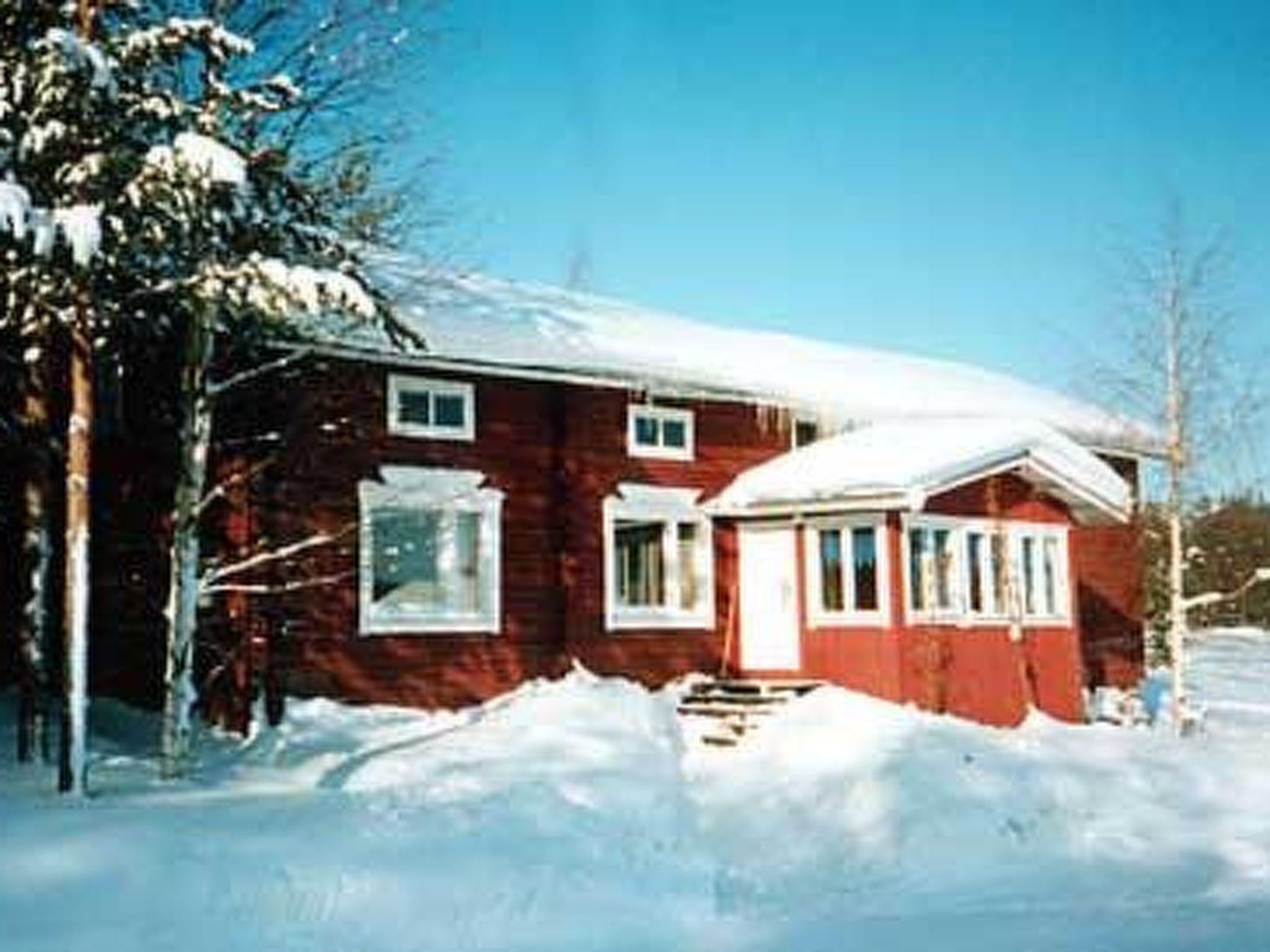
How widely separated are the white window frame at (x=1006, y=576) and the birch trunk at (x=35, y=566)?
37.0ft

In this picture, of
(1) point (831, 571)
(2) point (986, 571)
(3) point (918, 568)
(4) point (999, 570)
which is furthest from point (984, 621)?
(1) point (831, 571)

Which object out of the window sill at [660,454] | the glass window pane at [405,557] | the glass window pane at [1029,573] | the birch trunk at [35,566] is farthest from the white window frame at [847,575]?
the birch trunk at [35,566]

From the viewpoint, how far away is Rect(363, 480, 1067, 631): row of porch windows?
62.8ft

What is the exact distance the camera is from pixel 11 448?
19.4 m

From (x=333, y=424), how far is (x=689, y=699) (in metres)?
6.49

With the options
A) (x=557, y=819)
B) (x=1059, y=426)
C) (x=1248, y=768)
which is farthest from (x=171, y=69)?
(x=1059, y=426)

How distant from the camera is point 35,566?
15.3 meters

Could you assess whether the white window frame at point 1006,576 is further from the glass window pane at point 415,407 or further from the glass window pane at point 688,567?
the glass window pane at point 415,407

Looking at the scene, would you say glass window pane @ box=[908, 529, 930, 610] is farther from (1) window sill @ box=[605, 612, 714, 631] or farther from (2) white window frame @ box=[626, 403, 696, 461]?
(2) white window frame @ box=[626, 403, 696, 461]

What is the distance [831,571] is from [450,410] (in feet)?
20.1

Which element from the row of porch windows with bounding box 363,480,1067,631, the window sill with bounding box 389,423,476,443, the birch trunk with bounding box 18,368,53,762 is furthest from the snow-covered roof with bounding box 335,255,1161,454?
the birch trunk with bounding box 18,368,53,762

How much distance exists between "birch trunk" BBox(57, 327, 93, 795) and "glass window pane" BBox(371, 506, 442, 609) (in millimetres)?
5461

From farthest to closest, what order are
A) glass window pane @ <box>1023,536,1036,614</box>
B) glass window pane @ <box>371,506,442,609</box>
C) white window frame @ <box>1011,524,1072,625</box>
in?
1. glass window pane @ <box>1023,536,1036,614</box>
2. white window frame @ <box>1011,524,1072,625</box>
3. glass window pane @ <box>371,506,442,609</box>

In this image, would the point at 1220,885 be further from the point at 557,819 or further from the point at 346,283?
the point at 346,283
